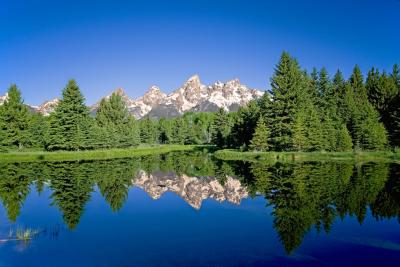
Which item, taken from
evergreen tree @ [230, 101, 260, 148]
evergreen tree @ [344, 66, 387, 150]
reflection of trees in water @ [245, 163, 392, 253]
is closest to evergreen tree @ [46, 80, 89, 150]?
evergreen tree @ [230, 101, 260, 148]

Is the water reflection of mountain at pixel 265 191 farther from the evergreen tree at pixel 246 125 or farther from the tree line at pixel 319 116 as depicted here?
the evergreen tree at pixel 246 125

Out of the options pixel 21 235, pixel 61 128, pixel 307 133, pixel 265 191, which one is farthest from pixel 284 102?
pixel 21 235

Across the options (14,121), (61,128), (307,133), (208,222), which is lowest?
(208,222)

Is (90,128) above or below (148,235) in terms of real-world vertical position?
above

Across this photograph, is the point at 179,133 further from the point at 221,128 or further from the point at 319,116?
the point at 319,116

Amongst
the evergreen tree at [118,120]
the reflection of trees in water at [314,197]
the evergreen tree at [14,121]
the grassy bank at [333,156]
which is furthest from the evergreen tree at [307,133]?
the evergreen tree at [14,121]

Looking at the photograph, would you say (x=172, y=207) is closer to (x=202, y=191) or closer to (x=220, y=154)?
(x=202, y=191)

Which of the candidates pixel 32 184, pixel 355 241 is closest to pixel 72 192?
pixel 32 184

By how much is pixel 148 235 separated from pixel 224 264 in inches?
198

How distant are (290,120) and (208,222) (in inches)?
1677

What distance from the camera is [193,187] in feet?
99.1

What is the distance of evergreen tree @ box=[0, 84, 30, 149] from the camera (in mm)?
65625

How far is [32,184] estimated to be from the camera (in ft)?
99.1

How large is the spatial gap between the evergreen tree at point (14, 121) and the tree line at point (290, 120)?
0.17 metres
